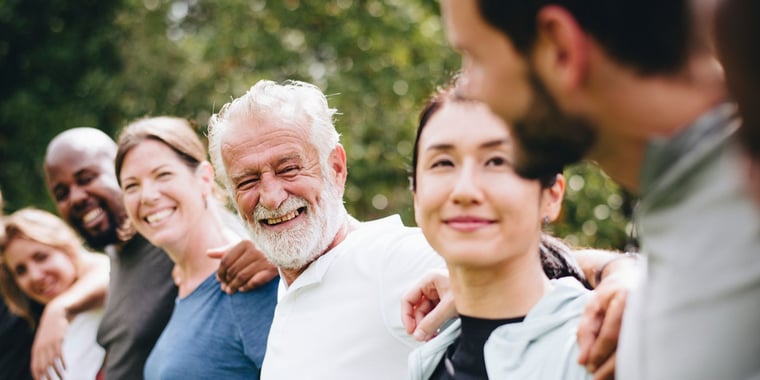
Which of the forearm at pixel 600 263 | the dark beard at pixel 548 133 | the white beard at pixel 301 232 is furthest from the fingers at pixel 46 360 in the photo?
the dark beard at pixel 548 133

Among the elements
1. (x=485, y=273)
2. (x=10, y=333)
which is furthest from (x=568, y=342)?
(x=10, y=333)

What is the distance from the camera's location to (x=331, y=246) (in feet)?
9.06

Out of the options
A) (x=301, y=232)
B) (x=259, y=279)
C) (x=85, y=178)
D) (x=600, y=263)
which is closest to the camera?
(x=600, y=263)

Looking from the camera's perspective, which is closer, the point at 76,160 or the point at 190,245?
the point at 190,245

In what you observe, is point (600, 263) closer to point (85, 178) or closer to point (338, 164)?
point (338, 164)

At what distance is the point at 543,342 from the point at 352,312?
2.64 feet

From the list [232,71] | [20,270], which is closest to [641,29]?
[20,270]

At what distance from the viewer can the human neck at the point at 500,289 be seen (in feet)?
6.07

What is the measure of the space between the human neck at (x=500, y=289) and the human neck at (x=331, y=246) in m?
0.91

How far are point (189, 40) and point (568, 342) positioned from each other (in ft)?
29.5

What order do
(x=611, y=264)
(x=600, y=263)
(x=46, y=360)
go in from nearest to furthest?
(x=611, y=264) < (x=600, y=263) < (x=46, y=360)

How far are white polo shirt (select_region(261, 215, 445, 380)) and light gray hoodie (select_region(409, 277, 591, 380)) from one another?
573mm

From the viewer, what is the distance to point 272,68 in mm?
9367

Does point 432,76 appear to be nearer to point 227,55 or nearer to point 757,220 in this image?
point 227,55
